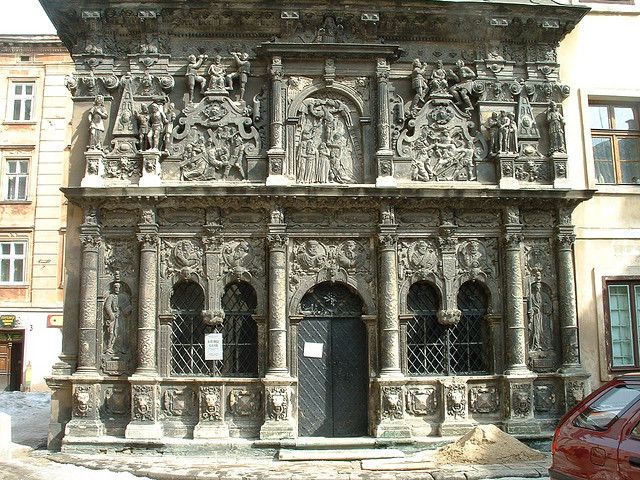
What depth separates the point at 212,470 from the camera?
11172mm

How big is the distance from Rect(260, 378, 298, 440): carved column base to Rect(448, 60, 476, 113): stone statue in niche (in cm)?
684

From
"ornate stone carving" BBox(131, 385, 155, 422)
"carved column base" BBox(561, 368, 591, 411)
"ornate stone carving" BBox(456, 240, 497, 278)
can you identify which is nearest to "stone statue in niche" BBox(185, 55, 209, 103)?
"ornate stone carving" BBox(131, 385, 155, 422)

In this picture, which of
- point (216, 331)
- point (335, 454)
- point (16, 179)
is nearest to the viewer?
point (335, 454)

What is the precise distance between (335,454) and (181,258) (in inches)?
188

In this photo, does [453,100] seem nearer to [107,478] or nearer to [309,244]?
[309,244]

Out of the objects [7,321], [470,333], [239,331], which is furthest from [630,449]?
[7,321]

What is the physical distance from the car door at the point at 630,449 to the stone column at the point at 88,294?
961 centimetres

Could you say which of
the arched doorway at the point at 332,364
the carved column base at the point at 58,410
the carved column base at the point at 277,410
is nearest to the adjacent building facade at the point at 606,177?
the arched doorway at the point at 332,364

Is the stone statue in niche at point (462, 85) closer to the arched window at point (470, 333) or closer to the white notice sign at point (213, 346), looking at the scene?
the arched window at point (470, 333)

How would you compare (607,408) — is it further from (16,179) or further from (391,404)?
(16,179)

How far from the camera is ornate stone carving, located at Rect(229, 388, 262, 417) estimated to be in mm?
12688

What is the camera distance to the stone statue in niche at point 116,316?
12906mm

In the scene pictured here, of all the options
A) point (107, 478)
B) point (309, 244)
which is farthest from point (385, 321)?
point (107, 478)

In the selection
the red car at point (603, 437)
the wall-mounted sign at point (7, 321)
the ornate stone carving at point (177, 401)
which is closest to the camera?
the red car at point (603, 437)
